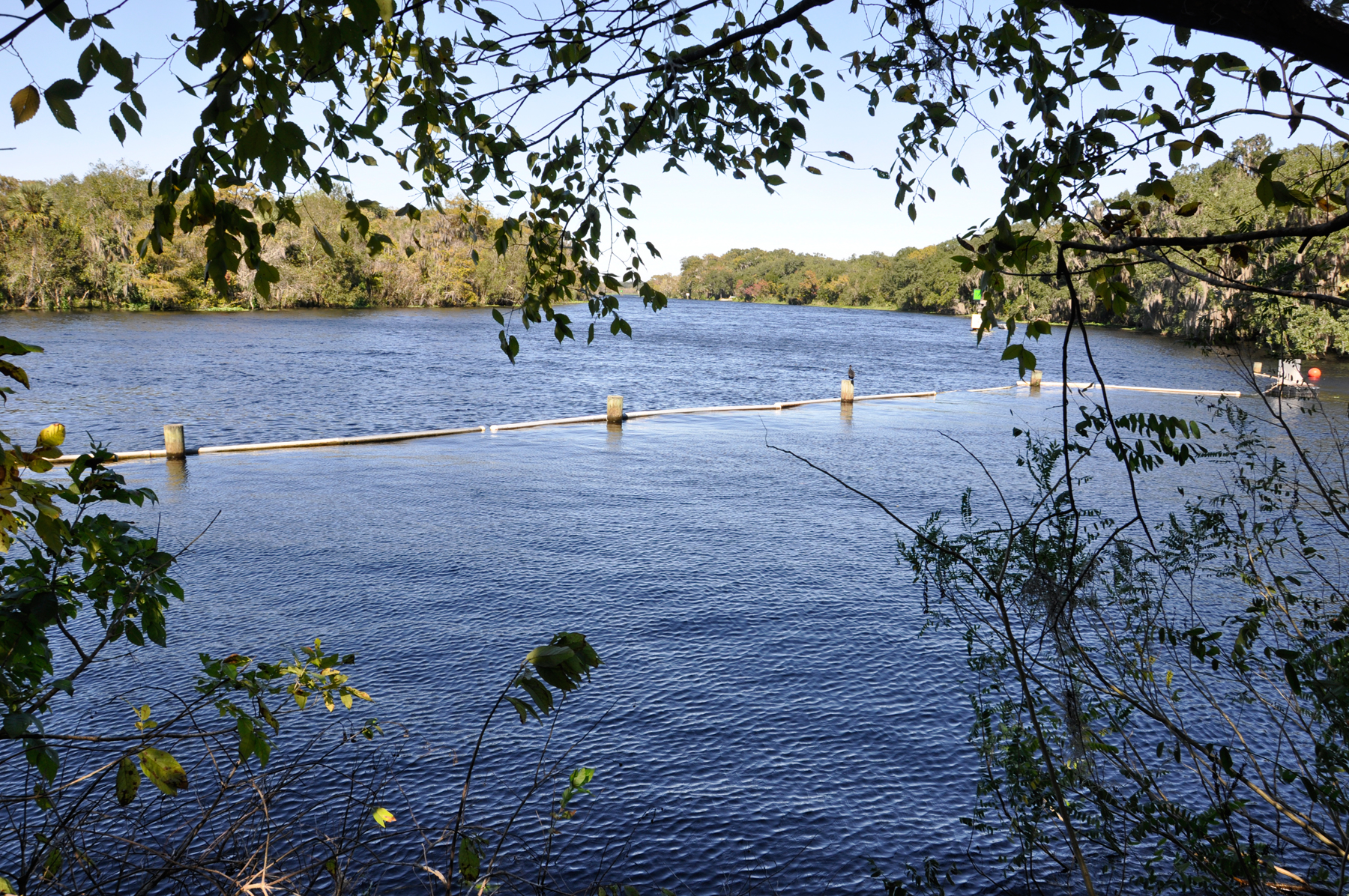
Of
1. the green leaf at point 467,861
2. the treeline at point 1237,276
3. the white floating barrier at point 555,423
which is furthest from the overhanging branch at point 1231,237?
the white floating barrier at point 555,423

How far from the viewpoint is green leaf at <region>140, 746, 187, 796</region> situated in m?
2.23

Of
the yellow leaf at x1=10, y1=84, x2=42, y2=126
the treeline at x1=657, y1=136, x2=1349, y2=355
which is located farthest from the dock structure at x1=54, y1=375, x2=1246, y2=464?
the yellow leaf at x1=10, y1=84, x2=42, y2=126

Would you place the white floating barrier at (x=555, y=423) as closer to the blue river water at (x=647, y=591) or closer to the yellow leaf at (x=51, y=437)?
the blue river water at (x=647, y=591)

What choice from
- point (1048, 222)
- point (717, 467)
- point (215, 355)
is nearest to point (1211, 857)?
point (1048, 222)

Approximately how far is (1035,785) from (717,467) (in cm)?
1317

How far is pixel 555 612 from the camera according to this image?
352 inches

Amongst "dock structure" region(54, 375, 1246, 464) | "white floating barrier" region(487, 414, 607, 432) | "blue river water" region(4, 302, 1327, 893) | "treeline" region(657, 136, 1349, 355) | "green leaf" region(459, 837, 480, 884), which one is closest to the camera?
"green leaf" region(459, 837, 480, 884)

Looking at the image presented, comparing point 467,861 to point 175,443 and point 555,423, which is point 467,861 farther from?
point 555,423

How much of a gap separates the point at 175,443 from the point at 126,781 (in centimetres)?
1587

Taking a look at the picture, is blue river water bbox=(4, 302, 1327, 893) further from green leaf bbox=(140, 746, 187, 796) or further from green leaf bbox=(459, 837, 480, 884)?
green leaf bbox=(140, 746, 187, 796)

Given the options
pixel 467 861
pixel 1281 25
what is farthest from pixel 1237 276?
pixel 467 861

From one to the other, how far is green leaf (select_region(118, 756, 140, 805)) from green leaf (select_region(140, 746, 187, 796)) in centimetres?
15

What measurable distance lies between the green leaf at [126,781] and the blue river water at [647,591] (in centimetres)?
327

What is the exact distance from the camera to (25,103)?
2.05 metres
